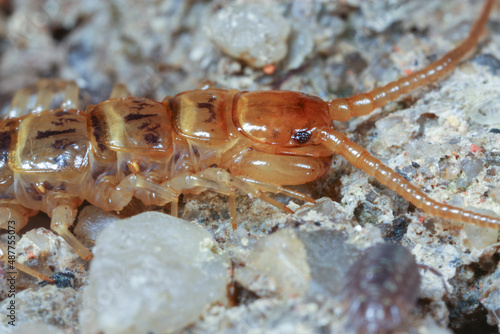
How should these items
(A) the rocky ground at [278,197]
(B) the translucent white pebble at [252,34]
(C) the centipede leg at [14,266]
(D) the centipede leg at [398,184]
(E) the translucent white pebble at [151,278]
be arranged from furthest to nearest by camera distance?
(B) the translucent white pebble at [252,34] → (C) the centipede leg at [14,266] → (D) the centipede leg at [398,184] → (A) the rocky ground at [278,197] → (E) the translucent white pebble at [151,278]

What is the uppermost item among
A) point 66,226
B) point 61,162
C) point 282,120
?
point 282,120

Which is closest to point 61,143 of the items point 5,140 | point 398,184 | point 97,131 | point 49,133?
point 49,133

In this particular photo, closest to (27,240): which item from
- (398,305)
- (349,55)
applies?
(398,305)

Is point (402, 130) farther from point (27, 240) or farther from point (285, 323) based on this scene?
point (27, 240)

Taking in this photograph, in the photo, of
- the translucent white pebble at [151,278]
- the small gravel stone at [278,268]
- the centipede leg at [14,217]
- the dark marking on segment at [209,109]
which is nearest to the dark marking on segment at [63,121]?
the centipede leg at [14,217]

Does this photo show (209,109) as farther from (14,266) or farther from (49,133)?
(14,266)

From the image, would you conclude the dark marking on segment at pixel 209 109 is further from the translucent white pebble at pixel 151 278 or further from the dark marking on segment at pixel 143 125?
the translucent white pebble at pixel 151 278

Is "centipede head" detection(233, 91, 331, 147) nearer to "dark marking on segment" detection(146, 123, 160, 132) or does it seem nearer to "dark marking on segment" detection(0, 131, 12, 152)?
"dark marking on segment" detection(146, 123, 160, 132)
